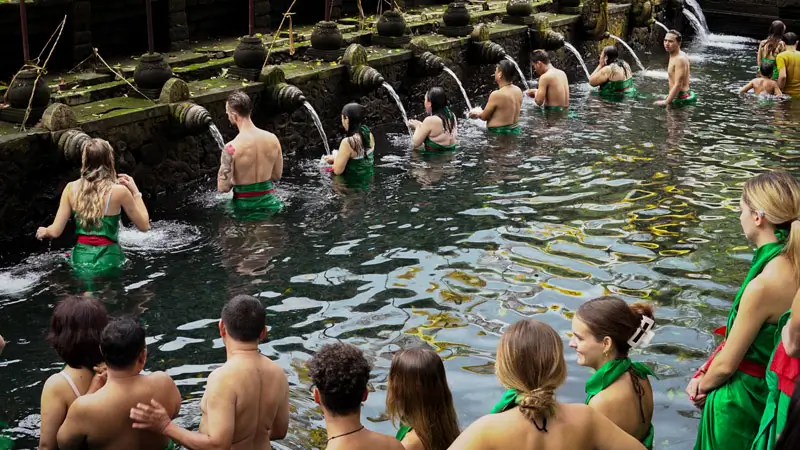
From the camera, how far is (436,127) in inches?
505

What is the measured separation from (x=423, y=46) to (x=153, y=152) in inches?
235

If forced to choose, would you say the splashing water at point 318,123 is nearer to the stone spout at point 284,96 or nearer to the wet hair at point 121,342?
the stone spout at point 284,96

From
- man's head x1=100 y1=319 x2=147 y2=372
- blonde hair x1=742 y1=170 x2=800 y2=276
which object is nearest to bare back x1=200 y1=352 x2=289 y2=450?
man's head x1=100 y1=319 x2=147 y2=372

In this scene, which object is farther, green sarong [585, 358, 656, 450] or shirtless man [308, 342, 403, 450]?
green sarong [585, 358, 656, 450]

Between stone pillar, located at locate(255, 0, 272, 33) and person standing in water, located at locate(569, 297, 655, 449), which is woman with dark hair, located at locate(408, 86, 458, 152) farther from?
person standing in water, located at locate(569, 297, 655, 449)

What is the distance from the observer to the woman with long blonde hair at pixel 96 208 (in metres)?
8.35

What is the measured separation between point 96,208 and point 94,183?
22 cm

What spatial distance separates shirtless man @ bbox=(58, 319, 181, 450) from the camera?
479 centimetres

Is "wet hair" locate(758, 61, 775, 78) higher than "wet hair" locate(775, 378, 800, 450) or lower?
lower

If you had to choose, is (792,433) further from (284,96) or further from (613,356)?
(284,96)

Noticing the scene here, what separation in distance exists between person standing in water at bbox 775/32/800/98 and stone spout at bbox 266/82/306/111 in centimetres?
881

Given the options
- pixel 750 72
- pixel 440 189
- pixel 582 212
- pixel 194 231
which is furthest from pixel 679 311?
pixel 750 72

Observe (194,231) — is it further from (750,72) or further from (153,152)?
(750,72)

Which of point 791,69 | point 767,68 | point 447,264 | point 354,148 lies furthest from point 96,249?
point 791,69
